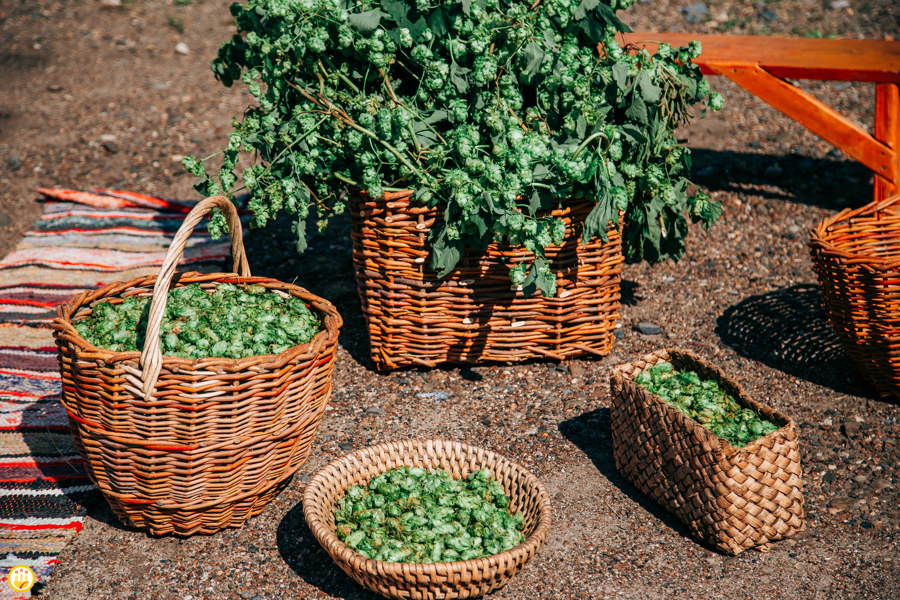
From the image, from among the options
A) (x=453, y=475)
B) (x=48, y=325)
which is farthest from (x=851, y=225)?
(x=48, y=325)

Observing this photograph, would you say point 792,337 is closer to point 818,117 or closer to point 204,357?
point 818,117

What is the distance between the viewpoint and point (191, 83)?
7055 mm

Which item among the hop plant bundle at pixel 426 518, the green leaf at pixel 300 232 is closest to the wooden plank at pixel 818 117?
the green leaf at pixel 300 232

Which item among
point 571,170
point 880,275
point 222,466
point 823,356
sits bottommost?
point 823,356

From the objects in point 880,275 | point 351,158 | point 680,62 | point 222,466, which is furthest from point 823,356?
point 222,466

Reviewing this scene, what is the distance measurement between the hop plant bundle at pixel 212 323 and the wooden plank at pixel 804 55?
287 cm

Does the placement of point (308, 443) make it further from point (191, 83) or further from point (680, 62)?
point (191, 83)

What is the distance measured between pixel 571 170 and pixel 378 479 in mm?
1364

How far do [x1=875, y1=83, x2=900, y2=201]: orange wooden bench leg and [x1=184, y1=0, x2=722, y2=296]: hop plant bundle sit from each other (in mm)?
2014

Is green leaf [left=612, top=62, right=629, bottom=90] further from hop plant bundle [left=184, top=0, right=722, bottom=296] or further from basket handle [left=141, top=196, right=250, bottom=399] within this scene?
basket handle [left=141, top=196, right=250, bottom=399]

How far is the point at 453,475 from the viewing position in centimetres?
294

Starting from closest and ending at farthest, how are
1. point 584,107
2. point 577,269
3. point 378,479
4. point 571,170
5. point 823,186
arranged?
1. point 378,479
2. point 571,170
3. point 584,107
4. point 577,269
5. point 823,186

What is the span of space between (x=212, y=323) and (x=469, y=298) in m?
1.21

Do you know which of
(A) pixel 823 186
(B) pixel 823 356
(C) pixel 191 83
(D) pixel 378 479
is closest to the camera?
(D) pixel 378 479
